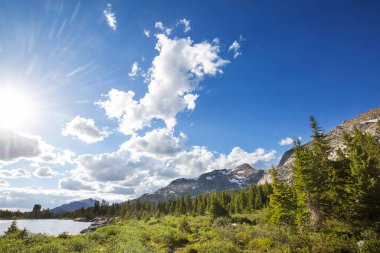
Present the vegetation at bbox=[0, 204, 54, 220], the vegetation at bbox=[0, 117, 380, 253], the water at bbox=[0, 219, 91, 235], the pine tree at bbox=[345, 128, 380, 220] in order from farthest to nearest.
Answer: the vegetation at bbox=[0, 204, 54, 220], the water at bbox=[0, 219, 91, 235], the pine tree at bbox=[345, 128, 380, 220], the vegetation at bbox=[0, 117, 380, 253]

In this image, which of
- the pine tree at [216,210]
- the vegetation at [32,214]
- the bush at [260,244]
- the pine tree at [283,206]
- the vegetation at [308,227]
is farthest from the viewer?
the vegetation at [32,214]

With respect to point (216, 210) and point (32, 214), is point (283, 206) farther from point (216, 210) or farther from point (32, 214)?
point (32, 214)

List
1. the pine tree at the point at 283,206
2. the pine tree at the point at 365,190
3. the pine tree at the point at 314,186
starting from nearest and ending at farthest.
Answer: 1. the pine tree at the point at 365,190
2. the pine tree at the point at 314,186
3. the pine tree at the point at 283,206

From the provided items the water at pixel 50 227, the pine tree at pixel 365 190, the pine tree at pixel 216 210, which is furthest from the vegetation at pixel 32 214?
the pine tree at pixel 365 190

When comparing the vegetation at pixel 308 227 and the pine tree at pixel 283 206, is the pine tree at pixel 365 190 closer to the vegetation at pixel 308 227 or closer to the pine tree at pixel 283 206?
the vegetation at pixel 308 227

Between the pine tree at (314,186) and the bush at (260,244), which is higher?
the pine tree at (314,186)

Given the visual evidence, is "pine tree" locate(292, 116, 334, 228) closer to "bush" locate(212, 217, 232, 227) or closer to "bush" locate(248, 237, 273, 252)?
"bush" locate(248, 237, 273, 252)

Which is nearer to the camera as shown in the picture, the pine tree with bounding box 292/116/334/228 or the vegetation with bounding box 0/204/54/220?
the pine tree with bounding box 292/116/334/228

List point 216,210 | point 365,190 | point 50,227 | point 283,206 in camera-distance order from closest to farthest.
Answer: point 365,190 < point 283,206 < point 216,210 < point 50,227

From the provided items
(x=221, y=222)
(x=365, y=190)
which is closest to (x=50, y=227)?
(x=221, y=222)

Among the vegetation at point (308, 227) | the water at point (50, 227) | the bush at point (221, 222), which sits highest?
the vegetation at point (308, 227)

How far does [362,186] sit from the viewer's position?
81.8ft

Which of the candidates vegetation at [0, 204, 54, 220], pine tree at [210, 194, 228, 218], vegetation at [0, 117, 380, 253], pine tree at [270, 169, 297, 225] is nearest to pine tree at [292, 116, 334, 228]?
vegetation at [0, 117, 380, 253]

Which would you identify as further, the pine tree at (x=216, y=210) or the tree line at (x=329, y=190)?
the pine tree at (x=216, y=210)
